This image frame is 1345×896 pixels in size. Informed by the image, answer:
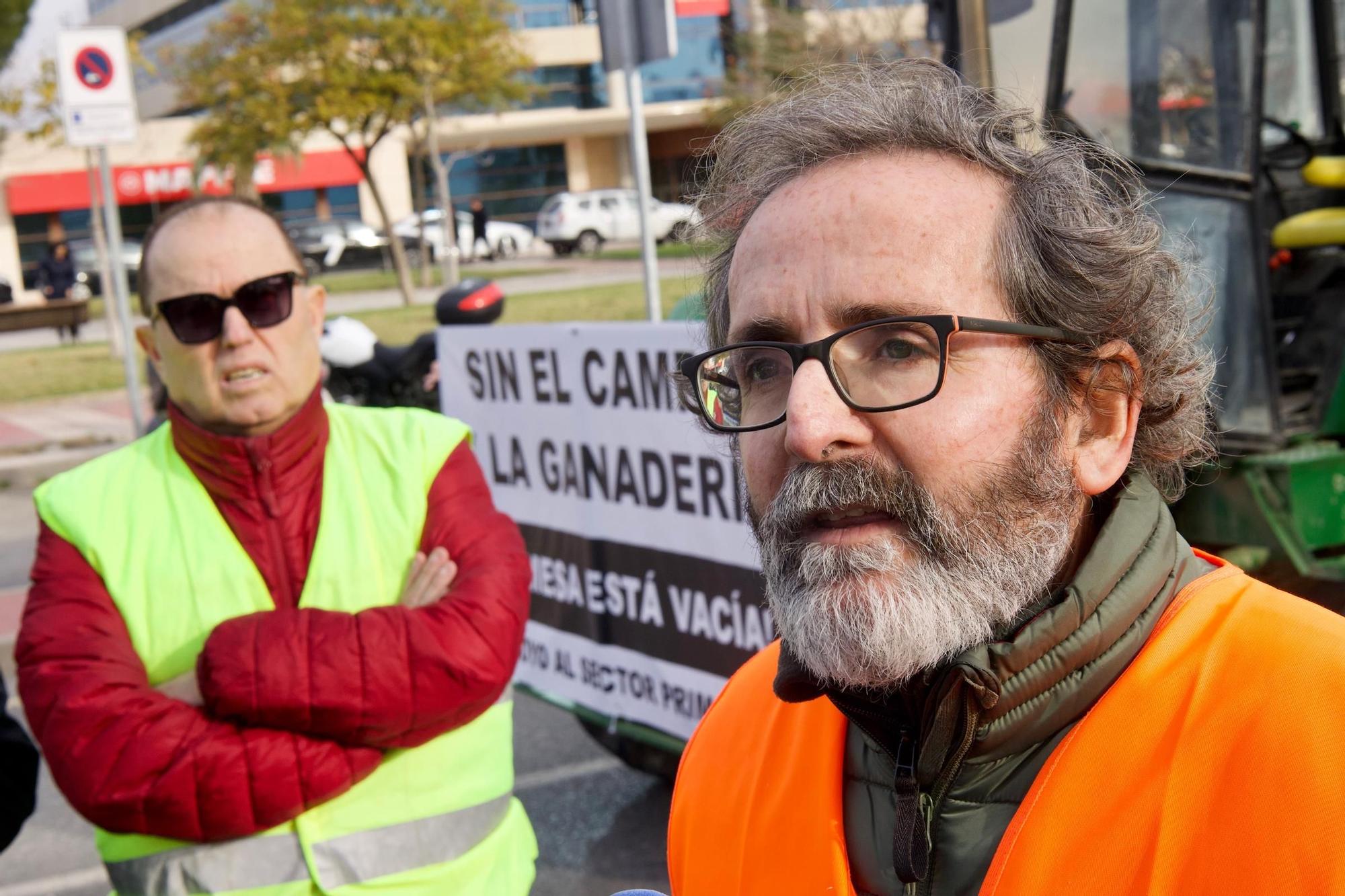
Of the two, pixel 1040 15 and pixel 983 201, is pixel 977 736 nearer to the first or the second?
pixel 983 201

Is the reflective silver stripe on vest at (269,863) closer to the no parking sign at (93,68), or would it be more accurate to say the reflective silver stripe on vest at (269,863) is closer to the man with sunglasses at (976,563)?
the man with sunglasses at (976,563)

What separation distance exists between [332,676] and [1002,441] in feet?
4.44

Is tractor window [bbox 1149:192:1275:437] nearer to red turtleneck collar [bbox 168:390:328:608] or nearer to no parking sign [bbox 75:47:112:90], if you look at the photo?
red turtleneck collar [bbox 168:390:328:608]

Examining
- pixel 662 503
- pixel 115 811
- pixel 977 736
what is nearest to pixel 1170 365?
pixel 977 736

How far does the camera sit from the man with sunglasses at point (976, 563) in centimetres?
130

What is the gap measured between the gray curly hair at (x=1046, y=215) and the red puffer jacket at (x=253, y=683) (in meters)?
0.95

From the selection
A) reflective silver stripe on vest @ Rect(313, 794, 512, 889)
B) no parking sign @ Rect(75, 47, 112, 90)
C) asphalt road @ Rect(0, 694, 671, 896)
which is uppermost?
no parking sign @ Rect(75, 47, 112, 90)

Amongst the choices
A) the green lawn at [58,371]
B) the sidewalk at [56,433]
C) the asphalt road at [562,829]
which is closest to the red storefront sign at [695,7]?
the asphalt road at [562,829]

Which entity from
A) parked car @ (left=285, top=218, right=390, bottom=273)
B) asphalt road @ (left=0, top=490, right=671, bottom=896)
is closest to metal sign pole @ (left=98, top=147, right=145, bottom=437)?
asphalt road @ (left=0, top=490, right=671, bottom=896)

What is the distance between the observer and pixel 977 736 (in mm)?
1431

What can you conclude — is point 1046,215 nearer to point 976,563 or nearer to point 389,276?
point 976,563

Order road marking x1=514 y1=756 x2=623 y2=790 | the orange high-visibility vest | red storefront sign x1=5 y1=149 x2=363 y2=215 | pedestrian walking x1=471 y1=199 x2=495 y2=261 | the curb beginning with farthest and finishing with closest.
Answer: red storefront sign x1=5 y1=149 x2=363 y2=215 → pedestrian walking x1=471 y1=199 x2=495 y2=261 → the curb → road marking x1=514 y1=756 x2=623 y2=790 → the orange high-visibility vest

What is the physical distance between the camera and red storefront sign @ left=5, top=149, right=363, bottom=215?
45031mm

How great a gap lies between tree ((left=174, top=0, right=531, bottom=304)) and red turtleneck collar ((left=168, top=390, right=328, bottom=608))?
27.3 metres
